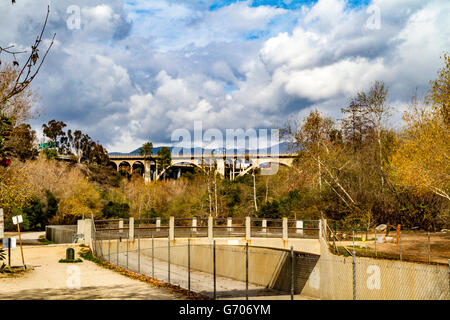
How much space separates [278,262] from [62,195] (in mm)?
39003

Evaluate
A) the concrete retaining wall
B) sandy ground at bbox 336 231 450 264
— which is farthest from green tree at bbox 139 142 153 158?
sandy ground at bbox 336 231 450 264

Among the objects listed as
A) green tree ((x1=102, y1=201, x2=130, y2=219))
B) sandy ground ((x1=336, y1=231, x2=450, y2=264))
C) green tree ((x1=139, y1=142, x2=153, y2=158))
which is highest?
green tree ((x1=139, y1=142, x2=153, y2=158))

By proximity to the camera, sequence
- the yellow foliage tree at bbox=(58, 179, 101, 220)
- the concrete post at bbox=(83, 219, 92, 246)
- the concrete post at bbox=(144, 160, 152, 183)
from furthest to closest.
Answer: the concrete post at bbox=(144, 160, 152, 183) < the yellow foliage tree at bbox=(58, 179, 101, 220) < the concrete post at bbox=(83, 219, 92, 246)

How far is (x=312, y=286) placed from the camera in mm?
28391

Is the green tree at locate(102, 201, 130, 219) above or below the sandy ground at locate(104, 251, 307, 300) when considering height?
above

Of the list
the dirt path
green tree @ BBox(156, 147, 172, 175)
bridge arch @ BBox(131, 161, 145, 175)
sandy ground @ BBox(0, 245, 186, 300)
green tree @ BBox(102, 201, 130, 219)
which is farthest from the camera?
bridge arch @ BBox(131, 161, 145, 175)

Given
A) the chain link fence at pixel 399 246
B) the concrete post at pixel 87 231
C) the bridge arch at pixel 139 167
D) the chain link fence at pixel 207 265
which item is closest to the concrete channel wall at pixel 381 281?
the chain link fence at pixel 399 246

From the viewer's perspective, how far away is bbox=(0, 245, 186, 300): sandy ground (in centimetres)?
1482

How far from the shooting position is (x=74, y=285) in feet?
57.8

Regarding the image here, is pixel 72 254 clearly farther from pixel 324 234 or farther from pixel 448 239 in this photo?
pixel 448 239

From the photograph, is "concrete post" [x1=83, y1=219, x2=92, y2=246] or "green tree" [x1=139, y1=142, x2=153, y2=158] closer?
"concrete post" [x1=83, y1=219, x2=92, y2=246]

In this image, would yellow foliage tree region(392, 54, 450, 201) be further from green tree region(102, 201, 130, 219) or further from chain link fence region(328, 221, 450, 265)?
green tree region(102, 201, 130, 219)

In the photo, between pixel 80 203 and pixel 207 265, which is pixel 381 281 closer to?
pixel 207 265
